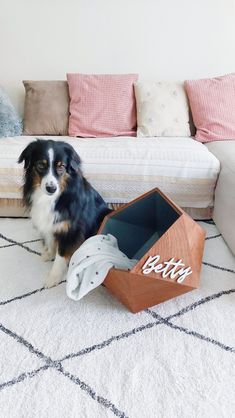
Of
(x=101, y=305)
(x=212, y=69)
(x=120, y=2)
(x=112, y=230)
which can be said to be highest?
(x=120, y=2)

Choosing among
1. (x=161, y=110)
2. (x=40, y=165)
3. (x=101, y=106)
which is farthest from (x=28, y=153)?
(x=161, y=110)

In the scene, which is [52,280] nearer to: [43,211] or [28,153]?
[43,211]

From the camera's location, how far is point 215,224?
6.66ft

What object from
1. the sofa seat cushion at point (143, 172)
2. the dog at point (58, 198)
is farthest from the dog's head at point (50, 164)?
the sofa seat cushion at point (143, 172)

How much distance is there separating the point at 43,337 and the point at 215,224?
3.98 ft

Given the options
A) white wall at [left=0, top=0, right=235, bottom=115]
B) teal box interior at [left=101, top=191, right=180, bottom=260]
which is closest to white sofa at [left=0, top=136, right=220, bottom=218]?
teal box interior at [left=101, top=191, right=180, bottom=260]

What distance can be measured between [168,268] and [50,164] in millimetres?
627

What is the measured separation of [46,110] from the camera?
250cm

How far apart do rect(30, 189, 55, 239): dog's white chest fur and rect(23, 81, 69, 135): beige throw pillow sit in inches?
43.1

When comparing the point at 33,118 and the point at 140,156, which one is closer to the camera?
the point at 140,156

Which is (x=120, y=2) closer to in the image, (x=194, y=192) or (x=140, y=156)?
(x=140, y=156)

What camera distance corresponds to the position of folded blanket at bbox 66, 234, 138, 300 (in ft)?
4.27

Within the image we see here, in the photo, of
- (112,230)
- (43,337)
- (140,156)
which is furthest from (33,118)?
(43,337)

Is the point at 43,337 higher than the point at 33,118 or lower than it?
lower
